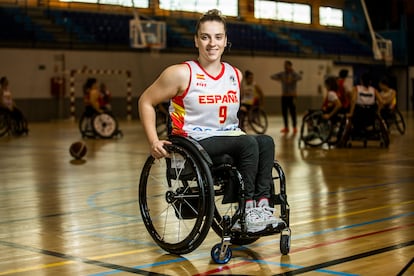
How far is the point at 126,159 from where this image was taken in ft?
35.0

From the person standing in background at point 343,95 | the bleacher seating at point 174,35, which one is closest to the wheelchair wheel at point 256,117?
the person standing in background at point 343,95

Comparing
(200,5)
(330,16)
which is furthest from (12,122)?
(330,16)

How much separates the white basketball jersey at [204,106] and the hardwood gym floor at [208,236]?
2.21ft

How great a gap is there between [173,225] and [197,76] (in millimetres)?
1214

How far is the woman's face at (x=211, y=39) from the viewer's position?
14.1ft

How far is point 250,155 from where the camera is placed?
4070 millimetres

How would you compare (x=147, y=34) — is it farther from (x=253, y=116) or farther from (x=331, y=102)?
(x=331, y=102)

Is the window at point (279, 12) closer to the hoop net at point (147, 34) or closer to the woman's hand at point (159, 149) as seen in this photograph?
the hoop net at point (147, 34)

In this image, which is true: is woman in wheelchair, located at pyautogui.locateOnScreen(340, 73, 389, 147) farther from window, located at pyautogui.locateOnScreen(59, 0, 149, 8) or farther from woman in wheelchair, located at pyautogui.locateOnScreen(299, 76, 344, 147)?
window, located at pyautogui.locateOnScreen(59, 0, 149, 8)

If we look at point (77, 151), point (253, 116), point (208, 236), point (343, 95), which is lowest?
point (208, 236)

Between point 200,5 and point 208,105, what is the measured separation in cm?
2259

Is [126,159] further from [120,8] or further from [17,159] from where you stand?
[120,8]

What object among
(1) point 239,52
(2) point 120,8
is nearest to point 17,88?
(2) point 120,8

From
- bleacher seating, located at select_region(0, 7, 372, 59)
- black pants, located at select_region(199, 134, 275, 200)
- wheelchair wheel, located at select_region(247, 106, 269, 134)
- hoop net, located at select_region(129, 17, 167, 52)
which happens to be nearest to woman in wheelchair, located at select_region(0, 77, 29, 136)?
wheelchair wheel, located at select_region(247, 106, 269, 134)
